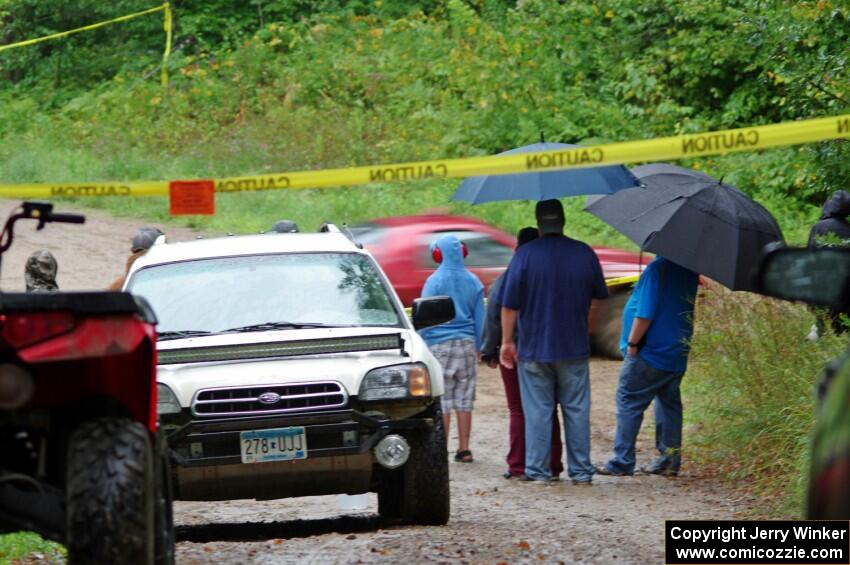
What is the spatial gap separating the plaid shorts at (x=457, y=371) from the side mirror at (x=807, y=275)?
8.28 metres

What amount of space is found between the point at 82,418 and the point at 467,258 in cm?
1230

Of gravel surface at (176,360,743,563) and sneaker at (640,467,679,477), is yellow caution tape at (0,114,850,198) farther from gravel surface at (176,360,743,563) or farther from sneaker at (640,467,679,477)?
sneaker at (640,467,679,477)

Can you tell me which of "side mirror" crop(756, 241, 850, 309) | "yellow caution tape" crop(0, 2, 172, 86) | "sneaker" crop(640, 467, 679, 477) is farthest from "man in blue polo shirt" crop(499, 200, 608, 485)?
"yellow caution tape" crop(0, 2, 172, 86)

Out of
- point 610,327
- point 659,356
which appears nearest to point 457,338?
point 659,356

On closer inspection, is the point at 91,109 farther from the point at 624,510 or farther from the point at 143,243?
the point at 624,510

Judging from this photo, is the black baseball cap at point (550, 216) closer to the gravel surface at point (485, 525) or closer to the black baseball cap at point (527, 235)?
the black baseball cap at point (527, 235)

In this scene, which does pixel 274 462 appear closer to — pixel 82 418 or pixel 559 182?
pixel 82 418

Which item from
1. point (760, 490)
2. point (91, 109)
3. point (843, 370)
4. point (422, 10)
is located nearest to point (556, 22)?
point (422, 10)

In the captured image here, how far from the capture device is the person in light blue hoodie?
1273cm

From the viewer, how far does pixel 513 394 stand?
12242 mm

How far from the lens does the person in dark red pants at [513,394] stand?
39.4 ft

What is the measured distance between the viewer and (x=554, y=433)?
12039 mm

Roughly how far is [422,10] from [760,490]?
90.7 ft

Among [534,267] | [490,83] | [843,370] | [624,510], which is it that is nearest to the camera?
[843,370]
